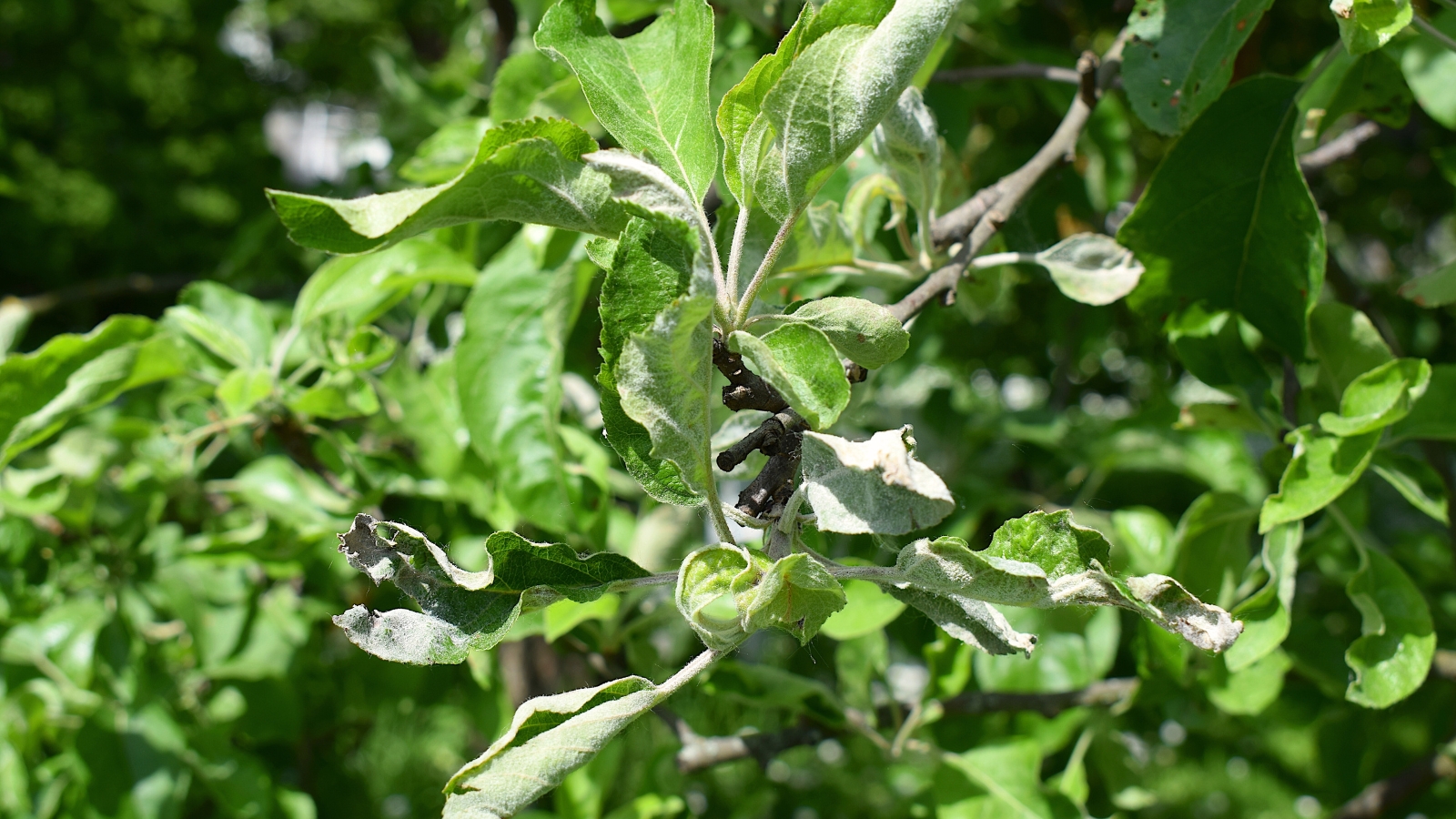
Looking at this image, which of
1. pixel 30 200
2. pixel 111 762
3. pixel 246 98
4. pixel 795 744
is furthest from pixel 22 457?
pixel 246 98

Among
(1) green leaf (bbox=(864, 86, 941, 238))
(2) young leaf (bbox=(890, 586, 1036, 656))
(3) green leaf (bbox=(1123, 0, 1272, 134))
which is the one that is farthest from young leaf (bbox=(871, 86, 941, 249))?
(2) young leaf (bbox=(890, 586, 1036, 656))

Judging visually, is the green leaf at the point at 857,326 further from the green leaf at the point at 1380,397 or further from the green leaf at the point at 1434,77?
the green leaf at the point at 1434,77

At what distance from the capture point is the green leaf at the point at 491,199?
511 millimetres

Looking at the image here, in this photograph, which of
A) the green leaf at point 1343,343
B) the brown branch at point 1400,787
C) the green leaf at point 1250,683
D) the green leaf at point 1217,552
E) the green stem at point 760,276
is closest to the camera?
the green stem at point 760,276

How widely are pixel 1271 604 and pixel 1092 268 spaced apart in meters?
0.33

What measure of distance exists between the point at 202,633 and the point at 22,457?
1.72 feet

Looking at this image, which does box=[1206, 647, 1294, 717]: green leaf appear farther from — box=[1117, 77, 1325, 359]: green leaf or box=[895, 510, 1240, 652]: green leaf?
box=[895, 510, 1240, 652]: green leaf

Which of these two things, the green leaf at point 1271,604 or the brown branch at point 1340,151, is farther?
the brown branch at point 1340,151

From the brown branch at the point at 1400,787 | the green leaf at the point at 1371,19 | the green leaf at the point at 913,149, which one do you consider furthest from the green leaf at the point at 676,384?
the brown branch at the point at 1400,787

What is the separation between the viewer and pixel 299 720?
1651 millimetres

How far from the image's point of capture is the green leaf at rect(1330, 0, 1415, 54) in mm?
683

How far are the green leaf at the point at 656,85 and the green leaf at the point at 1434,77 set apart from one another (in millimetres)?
842

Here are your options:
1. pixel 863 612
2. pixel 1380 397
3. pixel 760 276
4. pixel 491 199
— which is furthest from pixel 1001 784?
→ pixel 491 199

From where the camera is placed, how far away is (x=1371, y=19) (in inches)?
27.1
